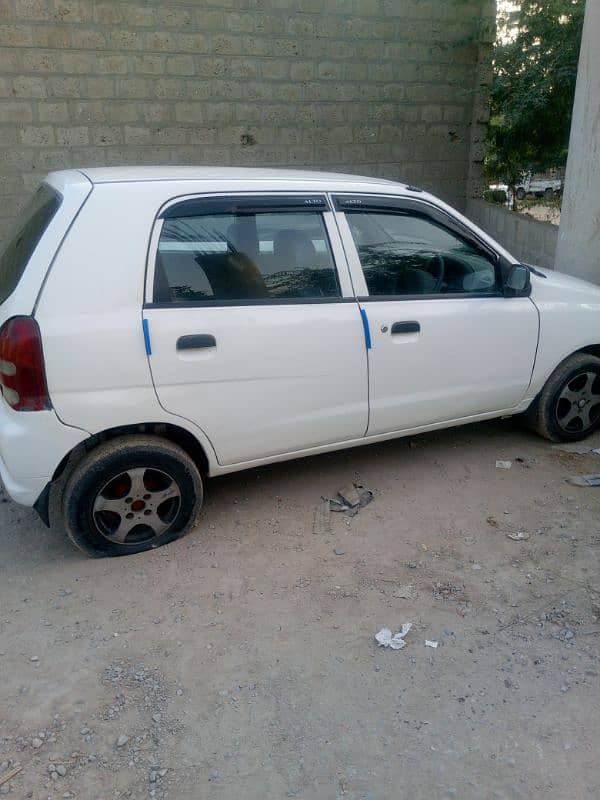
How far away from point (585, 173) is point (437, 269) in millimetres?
2464

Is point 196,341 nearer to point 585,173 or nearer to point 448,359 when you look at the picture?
point 448,359

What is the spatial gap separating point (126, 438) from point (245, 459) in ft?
2.21

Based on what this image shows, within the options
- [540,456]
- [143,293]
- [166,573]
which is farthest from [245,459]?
[540,456]

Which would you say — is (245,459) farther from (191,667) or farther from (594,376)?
(594,376)

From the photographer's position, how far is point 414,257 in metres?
3.93

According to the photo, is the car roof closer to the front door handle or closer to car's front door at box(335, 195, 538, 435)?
car's front door at box(335, 195, 538, 435)

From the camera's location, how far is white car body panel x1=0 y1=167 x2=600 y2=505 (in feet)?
10.0

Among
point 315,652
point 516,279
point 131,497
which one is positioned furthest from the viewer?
point 516,279

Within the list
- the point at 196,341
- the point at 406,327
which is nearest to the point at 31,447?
the point at 196,341

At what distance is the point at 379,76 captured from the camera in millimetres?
8180

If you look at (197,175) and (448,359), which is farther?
(448,359)

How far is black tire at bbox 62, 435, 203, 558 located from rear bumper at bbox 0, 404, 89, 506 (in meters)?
0.14

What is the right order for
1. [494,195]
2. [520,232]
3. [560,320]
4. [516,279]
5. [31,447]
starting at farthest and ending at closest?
[494,195]
[520,232]
[560,320]
[516,279]
[31,447]

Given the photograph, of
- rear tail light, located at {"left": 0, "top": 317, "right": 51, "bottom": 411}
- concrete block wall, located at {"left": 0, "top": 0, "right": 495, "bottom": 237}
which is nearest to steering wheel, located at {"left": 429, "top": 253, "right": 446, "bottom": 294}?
rear tail light, located at {"left": 0, "top": 317, "right": 51, "bottom": 411}
